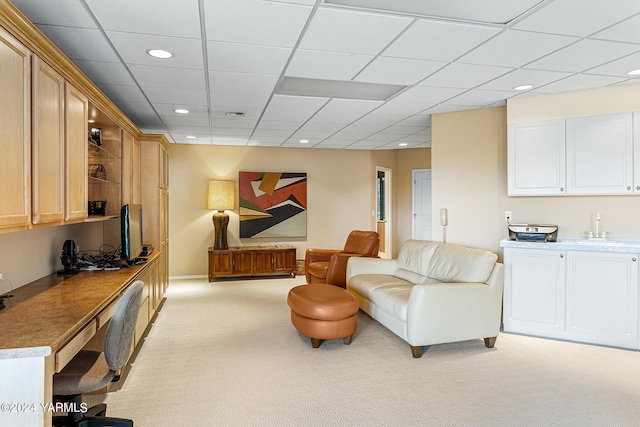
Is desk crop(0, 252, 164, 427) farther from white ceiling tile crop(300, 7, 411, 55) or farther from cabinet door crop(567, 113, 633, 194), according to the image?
cabinet door crop(567, 113, 633, 194)

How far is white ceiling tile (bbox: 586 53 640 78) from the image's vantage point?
2.98 meters

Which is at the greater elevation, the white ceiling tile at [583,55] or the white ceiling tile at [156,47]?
the white ceiling tile at [583,55]

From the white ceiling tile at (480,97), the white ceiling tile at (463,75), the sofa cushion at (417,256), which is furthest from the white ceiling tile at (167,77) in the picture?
the sofa cushion at (417,256)

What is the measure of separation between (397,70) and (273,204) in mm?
4542

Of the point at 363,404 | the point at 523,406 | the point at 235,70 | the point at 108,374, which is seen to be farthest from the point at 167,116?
the point at 523,406

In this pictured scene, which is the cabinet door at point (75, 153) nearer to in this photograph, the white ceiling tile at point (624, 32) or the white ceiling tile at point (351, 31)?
the white ceiling tile at point (351, 31)

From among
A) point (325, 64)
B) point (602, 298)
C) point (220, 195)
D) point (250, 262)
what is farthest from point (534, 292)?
point (220, 195)

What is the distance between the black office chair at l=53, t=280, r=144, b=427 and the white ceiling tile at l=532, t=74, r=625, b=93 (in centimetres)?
384

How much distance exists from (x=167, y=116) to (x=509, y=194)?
405 centimetres

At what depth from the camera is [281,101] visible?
411 centimetres

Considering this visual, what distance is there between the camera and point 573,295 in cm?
367

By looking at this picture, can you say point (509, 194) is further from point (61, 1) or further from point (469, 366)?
point (61, 1)

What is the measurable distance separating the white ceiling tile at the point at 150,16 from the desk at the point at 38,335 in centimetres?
164

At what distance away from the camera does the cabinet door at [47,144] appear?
2.10 meters
